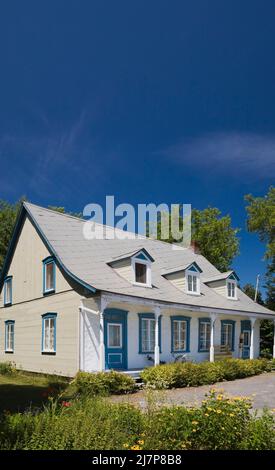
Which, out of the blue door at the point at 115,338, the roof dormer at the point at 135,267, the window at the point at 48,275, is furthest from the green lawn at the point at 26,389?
the roof dormer at the point at 135,267

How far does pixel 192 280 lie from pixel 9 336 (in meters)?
10.1

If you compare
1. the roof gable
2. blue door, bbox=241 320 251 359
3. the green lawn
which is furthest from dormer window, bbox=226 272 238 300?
the green lawn

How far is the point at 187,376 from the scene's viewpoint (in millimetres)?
17734

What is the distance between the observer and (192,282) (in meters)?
24.4

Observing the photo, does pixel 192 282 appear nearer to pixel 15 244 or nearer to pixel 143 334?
pixel 143 334

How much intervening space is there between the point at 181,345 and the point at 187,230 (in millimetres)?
20892

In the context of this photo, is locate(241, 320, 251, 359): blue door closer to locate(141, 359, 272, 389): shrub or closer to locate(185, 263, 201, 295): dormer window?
locate(141, 359, 272, 389): shrub

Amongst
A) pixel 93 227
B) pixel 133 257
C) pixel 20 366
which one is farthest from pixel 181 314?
pixel 20 366

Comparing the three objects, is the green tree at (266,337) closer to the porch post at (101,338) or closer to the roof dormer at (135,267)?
the roof dormer at (135,267)

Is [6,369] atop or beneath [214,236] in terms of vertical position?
beneath

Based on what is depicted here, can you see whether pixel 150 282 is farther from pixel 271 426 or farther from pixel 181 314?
pixel 271 426

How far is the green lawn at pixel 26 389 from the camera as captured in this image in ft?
39.5

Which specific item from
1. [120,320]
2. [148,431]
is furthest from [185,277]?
[148,431]

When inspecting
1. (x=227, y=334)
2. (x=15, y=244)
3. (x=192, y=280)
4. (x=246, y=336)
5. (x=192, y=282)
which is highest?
(x=15, y=244)
